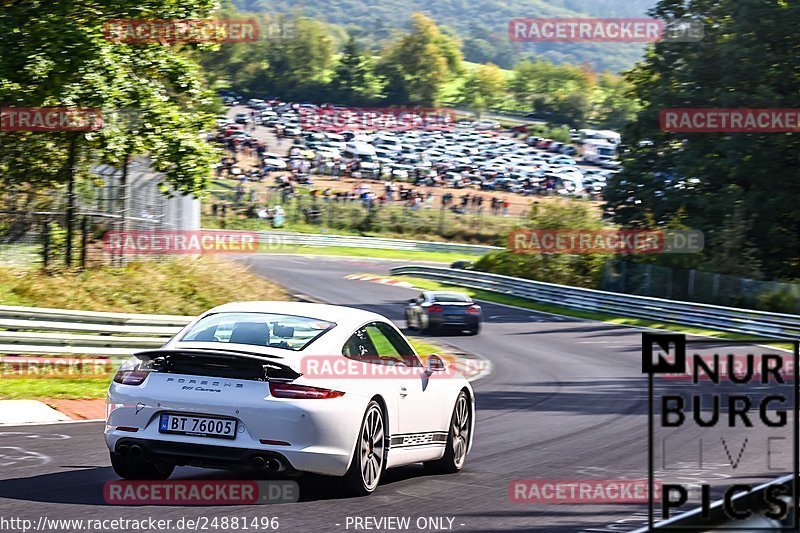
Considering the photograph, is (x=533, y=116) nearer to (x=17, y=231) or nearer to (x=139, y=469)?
(x=17, y=231)

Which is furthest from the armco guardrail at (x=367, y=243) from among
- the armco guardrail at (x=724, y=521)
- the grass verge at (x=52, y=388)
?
the armco guardrail at (x=724, y=521)

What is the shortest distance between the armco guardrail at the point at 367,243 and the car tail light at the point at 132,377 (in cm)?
5520

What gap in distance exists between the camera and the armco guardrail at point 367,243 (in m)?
64.0

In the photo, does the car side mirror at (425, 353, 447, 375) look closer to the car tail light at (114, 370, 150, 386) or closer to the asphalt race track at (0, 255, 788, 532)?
the asphalt race track at (0, 255, 788, 532)

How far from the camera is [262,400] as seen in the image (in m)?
7.38

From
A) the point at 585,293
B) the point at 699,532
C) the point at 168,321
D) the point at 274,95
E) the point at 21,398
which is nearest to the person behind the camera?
the point at 699,532

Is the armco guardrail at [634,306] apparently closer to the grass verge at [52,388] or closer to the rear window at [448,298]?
the rear window at [448,298]

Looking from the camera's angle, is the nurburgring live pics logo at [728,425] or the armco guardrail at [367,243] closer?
the nurburgring live pics logo at [728,425]

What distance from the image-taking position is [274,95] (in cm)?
14088

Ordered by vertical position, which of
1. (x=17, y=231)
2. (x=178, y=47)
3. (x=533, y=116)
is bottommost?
(x=17, y=231)

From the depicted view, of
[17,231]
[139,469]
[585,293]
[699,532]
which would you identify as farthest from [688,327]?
[699,532]

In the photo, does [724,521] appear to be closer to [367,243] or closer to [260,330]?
[260,330]

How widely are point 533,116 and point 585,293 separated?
10845 centimetres

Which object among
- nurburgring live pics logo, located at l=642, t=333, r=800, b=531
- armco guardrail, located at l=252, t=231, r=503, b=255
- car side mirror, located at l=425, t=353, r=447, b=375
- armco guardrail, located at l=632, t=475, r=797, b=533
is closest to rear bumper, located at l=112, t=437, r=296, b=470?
car side mirror, located at l=425, t=353, r=447, b=375
